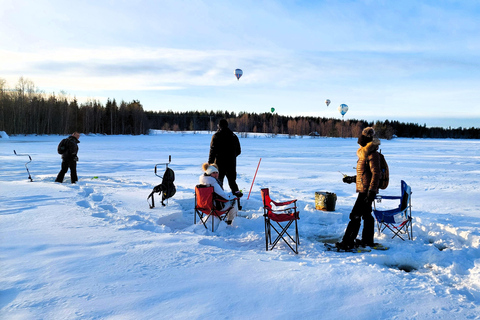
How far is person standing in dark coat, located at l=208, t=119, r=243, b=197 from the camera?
6297 millimetres

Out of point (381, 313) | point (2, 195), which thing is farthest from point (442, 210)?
point (2, 195)

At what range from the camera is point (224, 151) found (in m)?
6.36

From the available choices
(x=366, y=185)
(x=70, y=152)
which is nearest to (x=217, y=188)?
(x=366, y=185)

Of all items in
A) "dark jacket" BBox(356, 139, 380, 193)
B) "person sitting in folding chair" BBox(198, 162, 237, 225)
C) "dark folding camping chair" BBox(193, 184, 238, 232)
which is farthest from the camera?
"person sitting in folding chair" BBox(198, 162, 237, 225)

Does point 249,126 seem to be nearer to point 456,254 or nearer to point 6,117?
point 6,117

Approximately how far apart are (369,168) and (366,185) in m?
0.22

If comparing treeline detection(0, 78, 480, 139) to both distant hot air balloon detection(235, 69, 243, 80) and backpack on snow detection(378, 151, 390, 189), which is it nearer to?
distant hot air balloon detection(235, 69, 243, 80)

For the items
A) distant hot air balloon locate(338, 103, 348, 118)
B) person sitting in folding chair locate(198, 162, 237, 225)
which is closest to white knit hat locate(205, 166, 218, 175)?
person sitting in folding chair locate(198, 162, 237, 225)

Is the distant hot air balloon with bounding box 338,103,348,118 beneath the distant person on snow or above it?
above

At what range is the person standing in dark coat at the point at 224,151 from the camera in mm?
6297

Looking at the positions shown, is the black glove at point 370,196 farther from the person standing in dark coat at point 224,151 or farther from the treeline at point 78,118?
the treeline at point 78,118

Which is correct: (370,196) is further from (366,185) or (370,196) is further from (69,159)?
(69,159)

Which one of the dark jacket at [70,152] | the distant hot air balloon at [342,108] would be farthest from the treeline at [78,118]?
the dark jacket at [70,152]

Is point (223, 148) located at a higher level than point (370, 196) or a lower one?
higher
